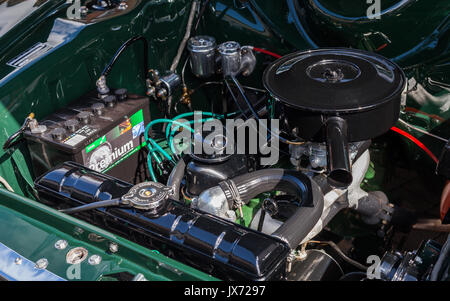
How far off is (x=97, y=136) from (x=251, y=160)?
0.49 meters

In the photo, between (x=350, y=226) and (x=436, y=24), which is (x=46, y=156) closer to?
(x=350, y=226)

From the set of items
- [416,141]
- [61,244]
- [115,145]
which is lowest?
[416,141]

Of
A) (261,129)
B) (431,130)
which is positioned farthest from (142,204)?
(431,130)

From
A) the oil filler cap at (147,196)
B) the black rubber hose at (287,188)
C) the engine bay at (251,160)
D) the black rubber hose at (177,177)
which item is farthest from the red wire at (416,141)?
the oil filler cap at (147,196)

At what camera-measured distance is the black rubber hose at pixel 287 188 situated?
1.20 metres

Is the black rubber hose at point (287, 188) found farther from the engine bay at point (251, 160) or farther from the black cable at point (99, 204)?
the black cable at point (99, 204)

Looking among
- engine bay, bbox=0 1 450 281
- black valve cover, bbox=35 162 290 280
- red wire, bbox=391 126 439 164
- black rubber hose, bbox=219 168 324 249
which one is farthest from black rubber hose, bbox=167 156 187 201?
Answer: red wire, bbox=391 126 439 164

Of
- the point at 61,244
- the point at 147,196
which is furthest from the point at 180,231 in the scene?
the point at 61,244

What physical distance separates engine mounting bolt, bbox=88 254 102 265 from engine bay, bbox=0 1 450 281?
0.42 feet

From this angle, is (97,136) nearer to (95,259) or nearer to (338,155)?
(95,259)

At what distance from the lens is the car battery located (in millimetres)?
1388

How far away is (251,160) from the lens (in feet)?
5.04

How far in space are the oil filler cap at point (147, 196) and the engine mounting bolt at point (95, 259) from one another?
0.14 meters
